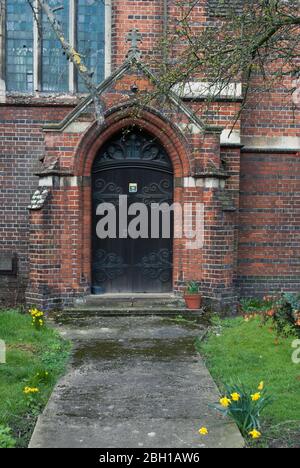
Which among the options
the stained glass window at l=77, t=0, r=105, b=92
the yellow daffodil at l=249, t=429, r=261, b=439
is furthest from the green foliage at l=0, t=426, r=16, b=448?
the stained glass window at l=77, t=0, r=105, b=92

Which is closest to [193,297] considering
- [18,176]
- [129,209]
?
[129,209]

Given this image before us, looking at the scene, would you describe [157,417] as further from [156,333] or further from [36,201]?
[36,201]

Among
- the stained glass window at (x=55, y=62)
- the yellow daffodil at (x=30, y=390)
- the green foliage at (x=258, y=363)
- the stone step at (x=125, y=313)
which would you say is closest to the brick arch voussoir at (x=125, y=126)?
the stained glass window at (x=55, y=62)

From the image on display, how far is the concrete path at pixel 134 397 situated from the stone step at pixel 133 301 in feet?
5.37

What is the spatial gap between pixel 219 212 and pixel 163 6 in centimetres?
Result: 451

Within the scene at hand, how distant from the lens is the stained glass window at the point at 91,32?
1219 cm

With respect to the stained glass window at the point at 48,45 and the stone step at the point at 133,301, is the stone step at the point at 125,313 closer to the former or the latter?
the stone step at the point at 133,301

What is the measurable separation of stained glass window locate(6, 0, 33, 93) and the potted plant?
5.52m

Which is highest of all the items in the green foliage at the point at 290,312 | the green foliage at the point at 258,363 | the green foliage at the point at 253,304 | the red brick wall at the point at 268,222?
the red brick wall at the point at 268,222

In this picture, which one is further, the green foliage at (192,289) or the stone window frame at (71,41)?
the stone window frame at (71,41)

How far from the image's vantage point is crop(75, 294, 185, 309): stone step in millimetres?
10531

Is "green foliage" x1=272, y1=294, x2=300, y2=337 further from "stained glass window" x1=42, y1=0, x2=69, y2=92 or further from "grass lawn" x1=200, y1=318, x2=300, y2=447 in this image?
"stained glass window" x1=42, y1=0, x2=69, y2=92

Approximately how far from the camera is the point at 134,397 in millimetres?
5773

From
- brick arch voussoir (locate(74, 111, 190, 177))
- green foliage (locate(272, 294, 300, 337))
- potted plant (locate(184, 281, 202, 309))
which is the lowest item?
potted plant (locate(184, 281, 202, 309))
